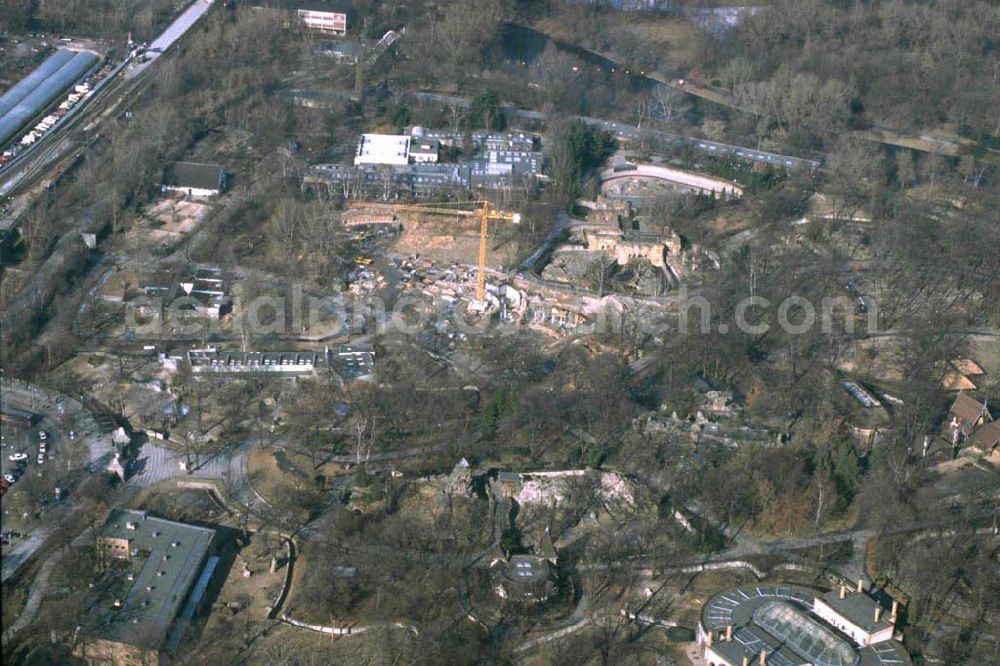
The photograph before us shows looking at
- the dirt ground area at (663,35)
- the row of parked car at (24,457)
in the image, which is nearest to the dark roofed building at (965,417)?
the row of parked car at (24,457)

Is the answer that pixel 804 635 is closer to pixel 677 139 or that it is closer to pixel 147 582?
pixel 147 582

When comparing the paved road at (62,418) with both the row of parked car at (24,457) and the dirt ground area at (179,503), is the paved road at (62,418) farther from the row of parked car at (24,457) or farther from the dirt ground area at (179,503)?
the dirt ground area at (179,503)

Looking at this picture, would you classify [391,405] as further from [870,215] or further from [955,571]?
[870,215]

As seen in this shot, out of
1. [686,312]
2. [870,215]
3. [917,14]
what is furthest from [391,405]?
[917,14]

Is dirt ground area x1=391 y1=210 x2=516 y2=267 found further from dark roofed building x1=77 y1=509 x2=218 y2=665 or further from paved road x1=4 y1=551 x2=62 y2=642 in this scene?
paved road x1=4 y1=551 x2=62 y2=642

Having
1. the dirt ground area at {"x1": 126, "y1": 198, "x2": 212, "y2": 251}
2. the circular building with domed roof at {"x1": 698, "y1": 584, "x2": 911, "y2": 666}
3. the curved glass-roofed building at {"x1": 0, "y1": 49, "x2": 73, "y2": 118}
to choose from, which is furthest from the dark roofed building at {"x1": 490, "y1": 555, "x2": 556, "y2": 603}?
the curved glass-roofed building at {"x1": 0, "y1": 49, "x2": 73, "y2": 118}

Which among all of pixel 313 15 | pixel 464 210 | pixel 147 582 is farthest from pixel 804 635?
pixel 313 15
